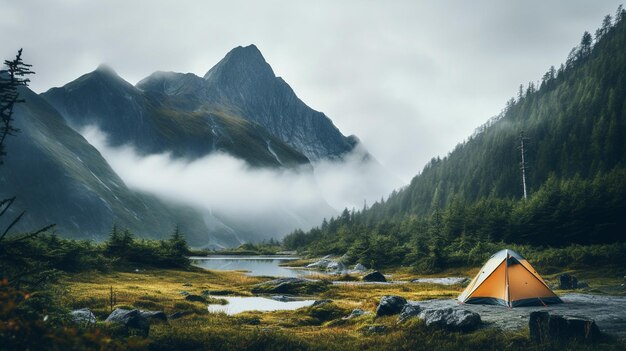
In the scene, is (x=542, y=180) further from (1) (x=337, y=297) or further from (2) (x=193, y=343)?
(2) (x=193, y=343)

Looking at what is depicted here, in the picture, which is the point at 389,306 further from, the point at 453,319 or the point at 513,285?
the point at 513,285

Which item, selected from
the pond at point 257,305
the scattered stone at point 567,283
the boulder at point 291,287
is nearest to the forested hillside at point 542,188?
the boulder at point 291,287

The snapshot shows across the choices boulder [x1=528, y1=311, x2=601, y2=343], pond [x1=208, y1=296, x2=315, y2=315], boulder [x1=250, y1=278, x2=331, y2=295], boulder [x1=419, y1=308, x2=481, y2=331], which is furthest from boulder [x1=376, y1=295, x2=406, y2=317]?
boulder [x1=250, y1=278, x2=331, y2=295]

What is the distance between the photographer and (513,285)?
2556 centimetres

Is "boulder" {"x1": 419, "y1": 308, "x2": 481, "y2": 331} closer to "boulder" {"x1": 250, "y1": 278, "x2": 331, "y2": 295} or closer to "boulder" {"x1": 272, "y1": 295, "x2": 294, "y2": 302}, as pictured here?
"boulder" {"x1": 272, "y1": 295, "x2": 294, "y2": 302}

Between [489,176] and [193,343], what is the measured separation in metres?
175

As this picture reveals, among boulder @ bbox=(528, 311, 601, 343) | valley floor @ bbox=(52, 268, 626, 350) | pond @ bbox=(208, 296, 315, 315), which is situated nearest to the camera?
boulder @ bbox=(528, 311, 601, 343)

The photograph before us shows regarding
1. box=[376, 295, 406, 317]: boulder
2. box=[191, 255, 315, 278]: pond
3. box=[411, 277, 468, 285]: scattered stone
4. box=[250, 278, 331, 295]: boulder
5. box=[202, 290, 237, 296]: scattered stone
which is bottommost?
box=[191, 255, 315, 278]: pond

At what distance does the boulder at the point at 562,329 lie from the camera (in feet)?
56.3

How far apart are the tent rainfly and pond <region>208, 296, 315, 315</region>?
16.2 m

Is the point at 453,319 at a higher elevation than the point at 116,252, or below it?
below

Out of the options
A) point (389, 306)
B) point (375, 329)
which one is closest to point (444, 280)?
point (389, 306)

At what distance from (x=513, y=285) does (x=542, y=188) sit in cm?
7740

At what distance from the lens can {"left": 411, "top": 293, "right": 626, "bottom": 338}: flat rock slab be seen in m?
19.5
